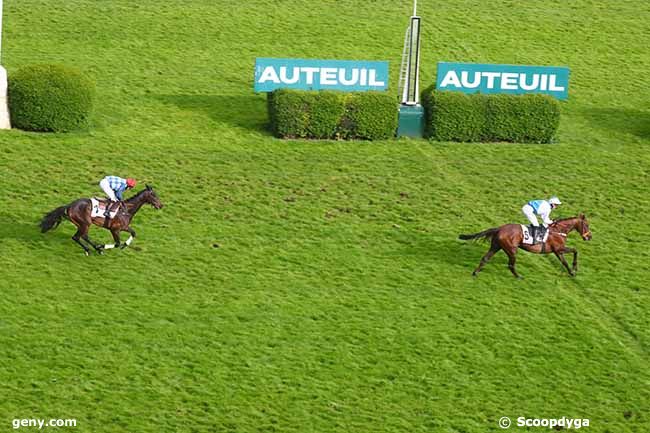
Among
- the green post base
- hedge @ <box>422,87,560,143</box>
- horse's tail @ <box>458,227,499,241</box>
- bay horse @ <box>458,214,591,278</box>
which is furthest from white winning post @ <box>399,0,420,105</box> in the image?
bay horse @ <box>458,214,591,278</box>

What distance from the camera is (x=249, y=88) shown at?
32.2 m

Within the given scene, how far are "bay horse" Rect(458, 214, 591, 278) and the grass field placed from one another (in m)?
0.47

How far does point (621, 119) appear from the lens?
31.4m

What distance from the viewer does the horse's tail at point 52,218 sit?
2214 centimetres

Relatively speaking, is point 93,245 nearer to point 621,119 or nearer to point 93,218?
point 93,218

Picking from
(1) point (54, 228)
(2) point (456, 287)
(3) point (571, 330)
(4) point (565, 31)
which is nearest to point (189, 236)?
(1) point (54, 228)

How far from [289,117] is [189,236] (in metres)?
5.80

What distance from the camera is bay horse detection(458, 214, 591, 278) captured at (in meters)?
22.2

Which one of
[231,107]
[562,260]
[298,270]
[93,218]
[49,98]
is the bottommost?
[298,270]

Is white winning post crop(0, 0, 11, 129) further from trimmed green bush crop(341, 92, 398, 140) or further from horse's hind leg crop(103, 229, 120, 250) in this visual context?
trimmed green bush crop(341, 92, 398, 140)

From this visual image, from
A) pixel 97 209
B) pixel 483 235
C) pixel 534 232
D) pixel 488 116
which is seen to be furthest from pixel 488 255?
pixel 488 116

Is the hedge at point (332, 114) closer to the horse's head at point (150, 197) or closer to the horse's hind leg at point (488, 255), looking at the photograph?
the horse's head at point (150, 197)

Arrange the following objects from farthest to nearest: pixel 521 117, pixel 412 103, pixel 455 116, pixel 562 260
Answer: pixel 412 103 < pixel 521 117 < pixel 455 116 < pixel 562 260

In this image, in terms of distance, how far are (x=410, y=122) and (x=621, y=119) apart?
231 inches
